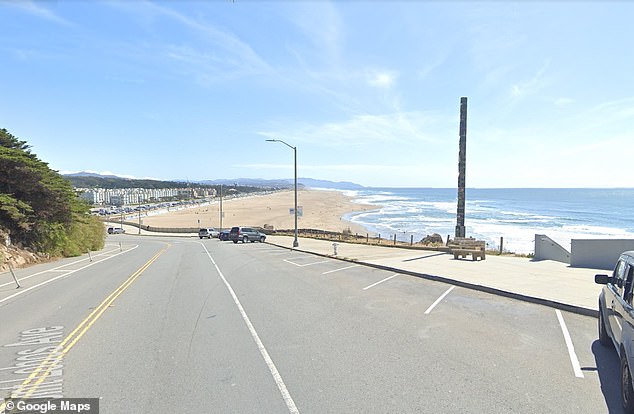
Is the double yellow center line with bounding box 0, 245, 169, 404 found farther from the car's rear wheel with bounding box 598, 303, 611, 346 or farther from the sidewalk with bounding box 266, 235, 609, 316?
the sidewalk with bounding box 266, 235, 609, 316

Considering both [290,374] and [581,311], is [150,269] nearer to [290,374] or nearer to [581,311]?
[290,374]

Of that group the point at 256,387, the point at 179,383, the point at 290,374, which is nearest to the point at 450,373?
the point at 290,374

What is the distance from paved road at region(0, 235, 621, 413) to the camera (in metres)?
5.31

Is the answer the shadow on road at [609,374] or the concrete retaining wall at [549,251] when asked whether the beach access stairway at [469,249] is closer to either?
the concrete retaining wall at [549,251]

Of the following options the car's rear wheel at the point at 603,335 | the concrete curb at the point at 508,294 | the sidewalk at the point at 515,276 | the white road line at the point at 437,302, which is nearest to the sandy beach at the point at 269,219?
the sidewalk at the point at 515,276

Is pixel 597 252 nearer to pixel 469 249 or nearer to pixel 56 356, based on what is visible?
pixel 469 249

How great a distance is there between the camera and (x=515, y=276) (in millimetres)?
14242

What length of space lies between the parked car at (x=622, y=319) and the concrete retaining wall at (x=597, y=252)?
9955mm

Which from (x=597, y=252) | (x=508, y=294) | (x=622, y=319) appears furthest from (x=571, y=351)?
(x=597, y=252)

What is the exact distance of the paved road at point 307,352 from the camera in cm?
531

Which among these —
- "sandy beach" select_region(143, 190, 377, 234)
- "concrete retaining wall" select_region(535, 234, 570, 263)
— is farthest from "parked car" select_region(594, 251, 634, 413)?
"sandy beach" select_region(143, 190, 377, 234)

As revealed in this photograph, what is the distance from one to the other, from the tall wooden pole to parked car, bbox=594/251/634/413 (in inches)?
655

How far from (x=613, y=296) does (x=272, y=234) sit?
163 ft

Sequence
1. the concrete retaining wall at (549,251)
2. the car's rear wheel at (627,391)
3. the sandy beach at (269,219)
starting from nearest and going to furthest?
1. the car's rear wheel at (627,391)
2. the concrete retaining wall at (549,251)
3. the sandy beach at (269,219)
